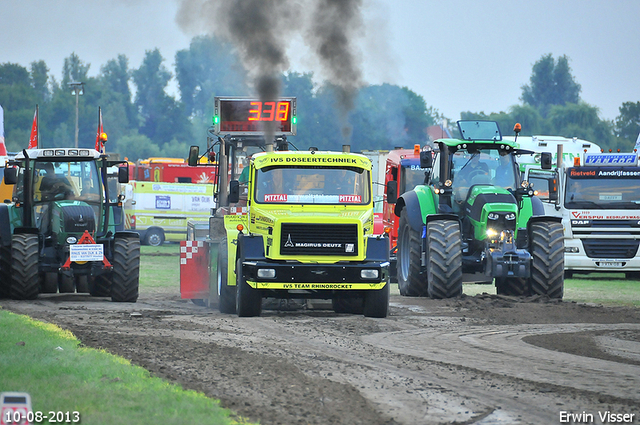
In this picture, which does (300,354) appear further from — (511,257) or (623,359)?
(511,257)

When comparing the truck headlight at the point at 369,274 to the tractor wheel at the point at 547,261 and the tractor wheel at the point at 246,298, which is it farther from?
the tractor wheel at the point at 547,261

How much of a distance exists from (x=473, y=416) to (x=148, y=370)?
125 inches

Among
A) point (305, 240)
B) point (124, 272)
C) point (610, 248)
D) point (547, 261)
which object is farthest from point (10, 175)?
point (610, 248)

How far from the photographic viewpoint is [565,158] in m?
27.4

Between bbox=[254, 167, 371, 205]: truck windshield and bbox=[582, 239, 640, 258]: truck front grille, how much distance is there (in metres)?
10.2

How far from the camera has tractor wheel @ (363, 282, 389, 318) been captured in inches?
553

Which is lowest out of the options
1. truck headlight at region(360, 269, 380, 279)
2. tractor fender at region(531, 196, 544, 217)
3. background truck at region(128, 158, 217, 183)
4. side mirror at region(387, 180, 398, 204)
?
truck headlight at region(360, 269, 380, 279)

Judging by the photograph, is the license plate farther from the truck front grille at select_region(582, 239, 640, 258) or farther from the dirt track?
the dirt track

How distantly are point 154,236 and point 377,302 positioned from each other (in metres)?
26.8

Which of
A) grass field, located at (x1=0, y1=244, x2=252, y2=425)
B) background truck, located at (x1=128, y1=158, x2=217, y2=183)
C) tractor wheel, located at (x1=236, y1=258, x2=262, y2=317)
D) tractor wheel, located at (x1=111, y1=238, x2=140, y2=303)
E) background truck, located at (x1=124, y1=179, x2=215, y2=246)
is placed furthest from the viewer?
background truck, located at (x1=128, y1=158, x2=217, y2=183)

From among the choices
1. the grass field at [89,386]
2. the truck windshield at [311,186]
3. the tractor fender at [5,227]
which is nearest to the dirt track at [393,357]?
the grass field at [89,386]

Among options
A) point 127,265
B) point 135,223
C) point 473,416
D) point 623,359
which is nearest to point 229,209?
point 127,265

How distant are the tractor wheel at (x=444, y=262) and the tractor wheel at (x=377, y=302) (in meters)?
2.75

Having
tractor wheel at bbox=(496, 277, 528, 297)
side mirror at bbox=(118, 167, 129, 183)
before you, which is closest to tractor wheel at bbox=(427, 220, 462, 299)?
tractor wheel at bbox=(496, 277, 528, 297)
